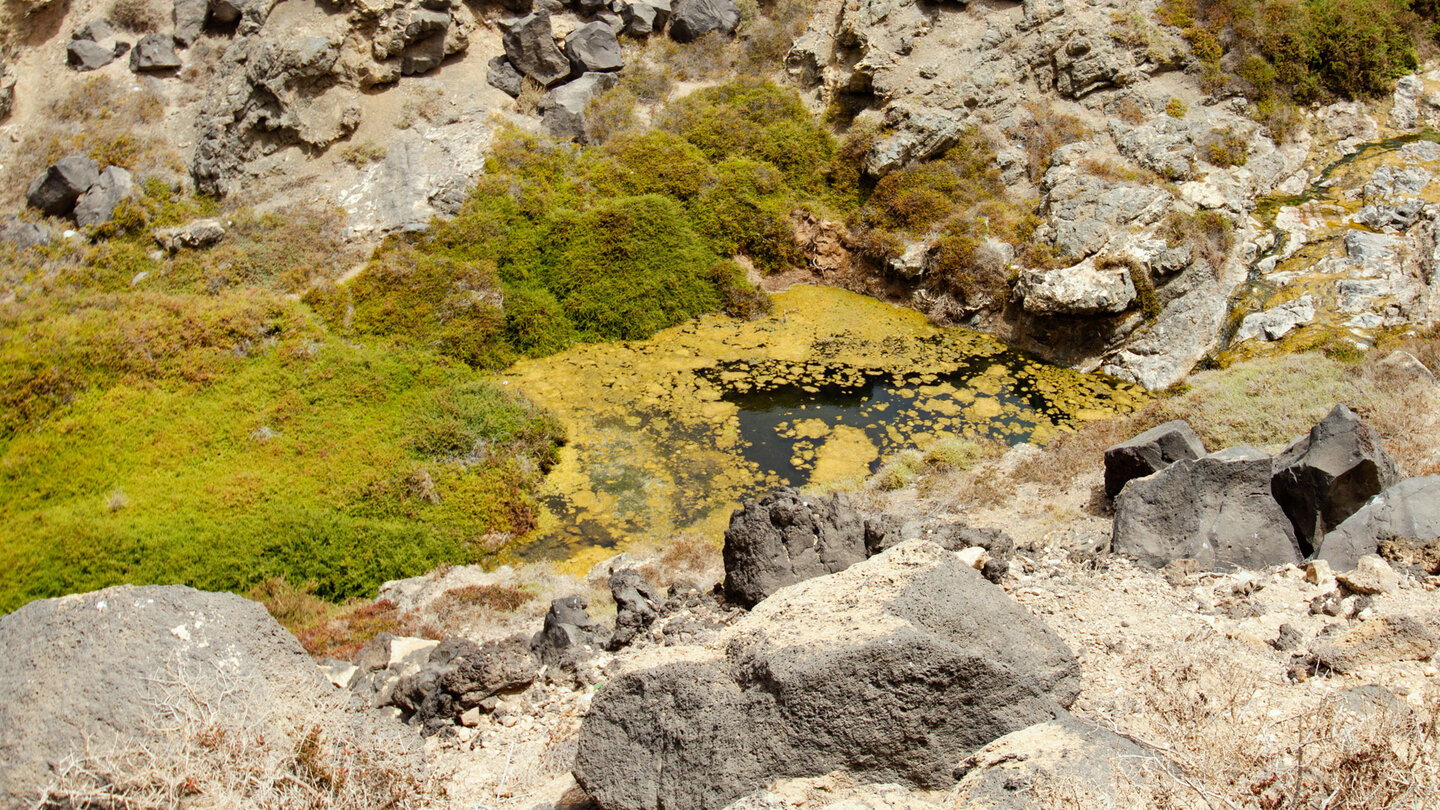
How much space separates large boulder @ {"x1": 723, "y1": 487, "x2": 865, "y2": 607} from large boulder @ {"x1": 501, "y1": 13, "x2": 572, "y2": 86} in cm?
1801

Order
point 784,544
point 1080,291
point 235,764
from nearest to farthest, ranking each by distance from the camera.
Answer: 1. point 235,764
2. point 784,544
3. point 1080,291

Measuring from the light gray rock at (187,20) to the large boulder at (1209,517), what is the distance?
25.8 m

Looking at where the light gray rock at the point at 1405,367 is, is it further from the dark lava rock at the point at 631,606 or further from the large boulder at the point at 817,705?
the dark lava rock at the point at 631,606

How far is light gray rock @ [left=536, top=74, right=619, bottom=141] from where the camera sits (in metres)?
22.8

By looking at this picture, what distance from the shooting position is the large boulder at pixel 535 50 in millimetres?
23797

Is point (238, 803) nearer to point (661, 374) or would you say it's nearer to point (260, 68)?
point (661, 374)

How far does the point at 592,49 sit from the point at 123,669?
21.7 metres

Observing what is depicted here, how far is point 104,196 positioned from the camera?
1947 cm

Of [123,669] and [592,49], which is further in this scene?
[592,49]

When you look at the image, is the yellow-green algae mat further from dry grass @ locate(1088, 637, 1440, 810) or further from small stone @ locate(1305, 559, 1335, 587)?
dry grass @ locate(1088, 637, 1440, 810)

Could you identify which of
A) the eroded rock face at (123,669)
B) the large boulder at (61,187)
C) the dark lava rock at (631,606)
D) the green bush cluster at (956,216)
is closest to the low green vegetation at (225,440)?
the large boulder at (61,187)

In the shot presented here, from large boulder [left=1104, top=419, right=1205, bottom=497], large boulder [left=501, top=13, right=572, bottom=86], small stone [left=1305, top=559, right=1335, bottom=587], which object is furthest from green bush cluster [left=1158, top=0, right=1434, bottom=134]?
small stone [left=1305, top=559, right=1335, bottom=587]

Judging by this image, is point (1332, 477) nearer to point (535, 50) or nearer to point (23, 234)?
point (535, 50)

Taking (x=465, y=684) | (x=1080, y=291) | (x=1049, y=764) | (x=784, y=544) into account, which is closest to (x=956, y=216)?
(x=1080, y=291)
